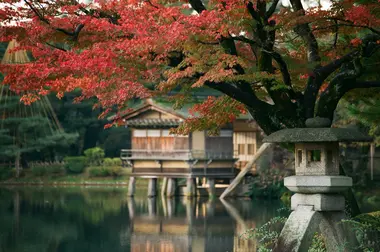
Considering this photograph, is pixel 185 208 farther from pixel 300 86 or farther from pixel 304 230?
pixel 304 230

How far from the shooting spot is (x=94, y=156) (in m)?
39.2

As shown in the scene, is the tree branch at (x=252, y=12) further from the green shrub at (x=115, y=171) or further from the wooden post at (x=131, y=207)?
the green shrub at (x=115, y=171)

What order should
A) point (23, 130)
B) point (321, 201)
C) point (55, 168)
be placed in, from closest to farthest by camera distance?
1. point (321, 201)
2. point (23, 130)
3. point (55, 168)

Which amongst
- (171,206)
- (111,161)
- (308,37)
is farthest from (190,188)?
(308,37)

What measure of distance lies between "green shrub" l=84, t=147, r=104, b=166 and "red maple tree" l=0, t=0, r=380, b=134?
26746mm

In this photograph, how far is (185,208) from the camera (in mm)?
25344

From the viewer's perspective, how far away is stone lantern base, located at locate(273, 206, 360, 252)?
31.8 feet

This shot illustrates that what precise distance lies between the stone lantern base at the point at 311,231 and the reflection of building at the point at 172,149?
19468mm

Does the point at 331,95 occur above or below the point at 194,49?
below

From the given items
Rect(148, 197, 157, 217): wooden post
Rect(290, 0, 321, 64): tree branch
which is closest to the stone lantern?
Rect(290, 0, 321, 64): tree branch

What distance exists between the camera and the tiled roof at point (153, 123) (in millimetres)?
29983

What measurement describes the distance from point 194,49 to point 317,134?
238 centimetres

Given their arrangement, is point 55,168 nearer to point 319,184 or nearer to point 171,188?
point 171,188

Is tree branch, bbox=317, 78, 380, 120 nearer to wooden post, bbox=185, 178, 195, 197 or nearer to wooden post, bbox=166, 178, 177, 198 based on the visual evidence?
wooden post, bbox=185, 178, 195, 197
